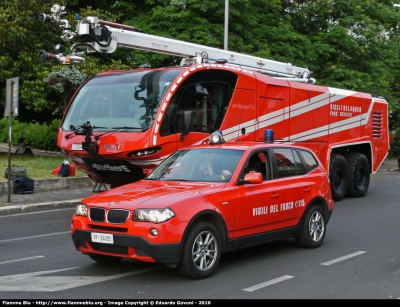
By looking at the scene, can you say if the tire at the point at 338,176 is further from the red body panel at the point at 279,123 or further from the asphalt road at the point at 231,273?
the asphalt road at the point at 231,273

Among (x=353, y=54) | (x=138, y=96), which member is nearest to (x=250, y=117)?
(x=138, y=96)

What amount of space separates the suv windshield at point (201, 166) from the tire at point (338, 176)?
8.13 metres

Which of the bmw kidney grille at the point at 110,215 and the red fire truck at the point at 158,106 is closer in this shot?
the bmw kidney grille at the point at 110,215

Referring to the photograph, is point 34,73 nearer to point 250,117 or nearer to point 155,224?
point 250,117

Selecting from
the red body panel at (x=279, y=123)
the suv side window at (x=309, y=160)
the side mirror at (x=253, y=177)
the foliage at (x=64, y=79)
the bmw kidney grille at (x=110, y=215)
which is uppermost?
the foliage at (x=64, y=79)

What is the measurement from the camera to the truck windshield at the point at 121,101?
39.1 feet

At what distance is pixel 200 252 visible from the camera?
7.22 m

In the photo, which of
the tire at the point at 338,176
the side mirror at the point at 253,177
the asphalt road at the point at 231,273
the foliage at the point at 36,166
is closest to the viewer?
the asphalt road at the point at 231,273

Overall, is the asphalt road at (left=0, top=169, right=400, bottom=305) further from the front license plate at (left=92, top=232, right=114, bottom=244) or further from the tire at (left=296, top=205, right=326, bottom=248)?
the front license plate at (left=92, top=232, right=114, bottom=244)

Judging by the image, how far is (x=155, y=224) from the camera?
6.87 m

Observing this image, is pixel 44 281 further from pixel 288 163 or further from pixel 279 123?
pixel 279 123

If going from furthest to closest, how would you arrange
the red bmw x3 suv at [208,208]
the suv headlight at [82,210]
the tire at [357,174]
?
1. the tire at [357,174]
2. the suv headlight at [82,210]
3. the red bmw x3 suv at [208,208]

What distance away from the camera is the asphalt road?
6.64 m

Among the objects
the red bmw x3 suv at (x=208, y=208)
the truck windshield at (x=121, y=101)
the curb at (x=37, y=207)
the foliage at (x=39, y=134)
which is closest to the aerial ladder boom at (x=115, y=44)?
the truck windshield at (x=121, y=101)
